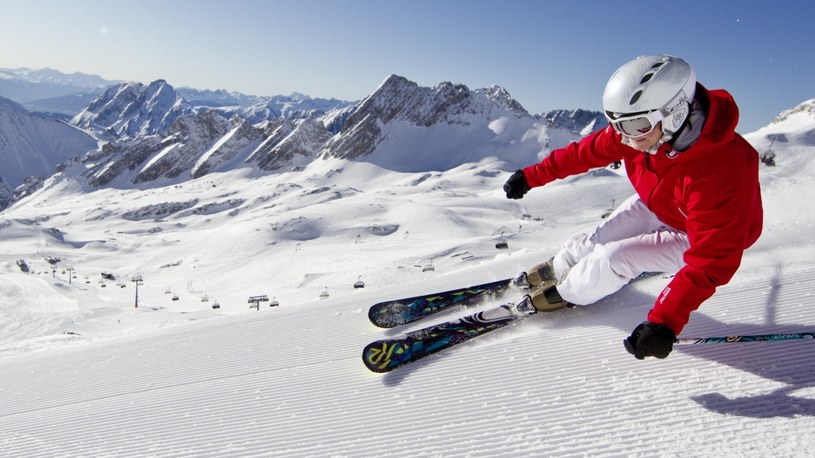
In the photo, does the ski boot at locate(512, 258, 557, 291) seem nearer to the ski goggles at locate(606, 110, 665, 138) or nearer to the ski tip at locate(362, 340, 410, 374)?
the ski tip at locate(362, 340, 410, 374)

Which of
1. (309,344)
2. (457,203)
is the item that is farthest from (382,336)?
(457,203)

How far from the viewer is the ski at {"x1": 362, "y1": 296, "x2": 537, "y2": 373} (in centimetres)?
499

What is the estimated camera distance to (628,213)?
16.7ft

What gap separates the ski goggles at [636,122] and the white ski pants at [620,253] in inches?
40.4

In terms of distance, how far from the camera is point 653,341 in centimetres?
346

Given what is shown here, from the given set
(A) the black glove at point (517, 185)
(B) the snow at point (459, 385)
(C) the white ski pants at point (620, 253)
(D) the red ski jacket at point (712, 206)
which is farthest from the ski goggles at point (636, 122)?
(B) the snow at point (459, 385)

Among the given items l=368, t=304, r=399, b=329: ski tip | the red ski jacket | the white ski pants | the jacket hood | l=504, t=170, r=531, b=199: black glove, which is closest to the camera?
the red ski jacket

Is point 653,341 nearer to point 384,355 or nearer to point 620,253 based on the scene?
point 620,253

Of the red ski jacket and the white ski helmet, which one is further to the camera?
the white ski helmet

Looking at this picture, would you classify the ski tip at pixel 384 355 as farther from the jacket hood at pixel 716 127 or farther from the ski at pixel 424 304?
the jacket hood at pixel 716 127

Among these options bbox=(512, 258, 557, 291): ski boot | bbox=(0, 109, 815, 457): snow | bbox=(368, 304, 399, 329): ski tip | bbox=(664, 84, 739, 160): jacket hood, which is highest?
bbox=(664, 84, 739, 160): jacket hood

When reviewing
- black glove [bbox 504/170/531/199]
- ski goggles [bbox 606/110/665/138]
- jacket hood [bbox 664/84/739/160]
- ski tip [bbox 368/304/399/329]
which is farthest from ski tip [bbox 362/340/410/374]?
jacket hood [bbox 664/84/739/160]

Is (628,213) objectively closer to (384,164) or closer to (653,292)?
(653,292)

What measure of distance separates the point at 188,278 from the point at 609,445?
68479 millimetres
